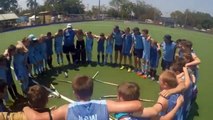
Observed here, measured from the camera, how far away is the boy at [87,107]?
12.1 ft

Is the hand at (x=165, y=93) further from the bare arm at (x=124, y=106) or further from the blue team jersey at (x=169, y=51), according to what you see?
the blue team jersey at (x=169, y=51)

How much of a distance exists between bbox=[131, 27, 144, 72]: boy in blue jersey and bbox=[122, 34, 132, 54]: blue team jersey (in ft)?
1.22

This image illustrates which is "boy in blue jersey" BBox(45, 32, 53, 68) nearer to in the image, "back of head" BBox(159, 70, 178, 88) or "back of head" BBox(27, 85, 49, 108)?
"back of head" BBox(27, 85, 49, 108)

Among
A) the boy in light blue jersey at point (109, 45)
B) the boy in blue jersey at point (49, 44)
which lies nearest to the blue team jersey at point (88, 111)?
the boy in blue jersey at point (49, 44)

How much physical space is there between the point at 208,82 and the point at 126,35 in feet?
14.9

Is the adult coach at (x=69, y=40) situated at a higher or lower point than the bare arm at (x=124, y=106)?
lower

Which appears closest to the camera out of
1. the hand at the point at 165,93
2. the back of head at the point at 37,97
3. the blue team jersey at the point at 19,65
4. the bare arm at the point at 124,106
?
the bare arm at the point at 124,106

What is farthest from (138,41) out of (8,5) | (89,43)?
(8,5)

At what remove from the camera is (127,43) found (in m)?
15.2

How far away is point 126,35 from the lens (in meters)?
15.1

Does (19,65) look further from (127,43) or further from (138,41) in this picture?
(127,43)

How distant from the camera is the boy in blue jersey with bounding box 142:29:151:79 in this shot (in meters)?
13.6

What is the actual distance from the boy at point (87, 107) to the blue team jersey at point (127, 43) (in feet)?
37.3

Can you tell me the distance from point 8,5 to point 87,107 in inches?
5046
